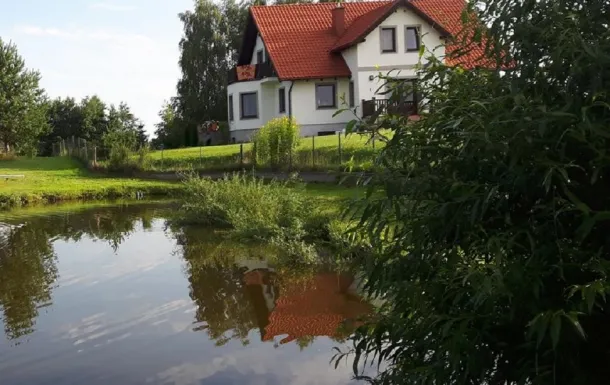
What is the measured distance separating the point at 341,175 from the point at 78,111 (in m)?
55.0

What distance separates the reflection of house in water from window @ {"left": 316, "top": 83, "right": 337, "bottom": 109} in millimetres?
23807

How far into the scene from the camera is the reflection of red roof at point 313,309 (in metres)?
8.27

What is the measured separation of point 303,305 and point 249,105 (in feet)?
94.4

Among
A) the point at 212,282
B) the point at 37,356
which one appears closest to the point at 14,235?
the point at 212,282

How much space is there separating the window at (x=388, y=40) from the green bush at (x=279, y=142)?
9946 mm

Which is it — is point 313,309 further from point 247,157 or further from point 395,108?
point 247,157

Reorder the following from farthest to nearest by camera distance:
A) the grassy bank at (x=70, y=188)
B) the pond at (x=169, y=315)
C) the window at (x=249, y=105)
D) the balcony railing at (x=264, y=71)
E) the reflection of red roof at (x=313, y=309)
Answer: the window at (x=249, y=105) → the balcony railing at (x=264, y=71) → the grassy bank at (x=70, y=188) → the reflection of red roof at (x=313, y=309) → the pond at (x=169, y=315)

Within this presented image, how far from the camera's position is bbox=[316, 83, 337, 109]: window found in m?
34.3

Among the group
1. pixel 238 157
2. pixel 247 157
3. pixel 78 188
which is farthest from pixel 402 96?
pixel 78 188

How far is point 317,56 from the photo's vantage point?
113 feet

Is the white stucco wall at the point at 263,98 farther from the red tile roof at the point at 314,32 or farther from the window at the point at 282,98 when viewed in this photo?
the red tile roof at the point at 314,32

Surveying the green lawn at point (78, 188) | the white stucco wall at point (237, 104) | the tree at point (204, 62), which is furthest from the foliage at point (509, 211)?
the tree at point (204, 62)

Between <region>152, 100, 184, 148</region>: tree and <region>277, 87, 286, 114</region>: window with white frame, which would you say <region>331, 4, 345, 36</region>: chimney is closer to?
<region>277, 87, 286, 114</region>: window with white frame

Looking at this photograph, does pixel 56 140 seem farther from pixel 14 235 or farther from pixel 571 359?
pixel 571 359
